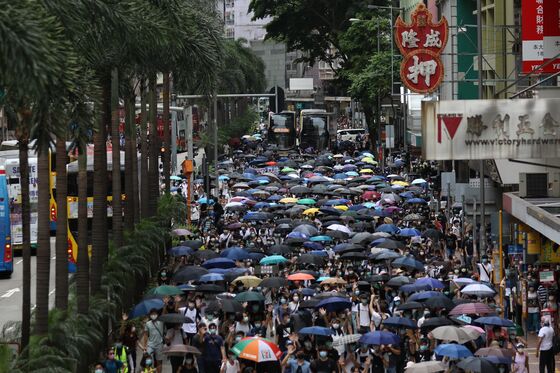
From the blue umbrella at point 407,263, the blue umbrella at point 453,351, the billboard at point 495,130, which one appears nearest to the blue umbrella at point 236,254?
the blue umbrella at point 407,263

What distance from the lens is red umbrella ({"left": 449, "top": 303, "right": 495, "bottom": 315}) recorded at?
24.9 metres

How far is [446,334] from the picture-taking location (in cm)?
2247

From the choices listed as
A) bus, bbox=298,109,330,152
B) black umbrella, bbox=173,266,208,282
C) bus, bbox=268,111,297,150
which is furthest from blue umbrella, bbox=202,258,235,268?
bus, bbox=268,111,297,150

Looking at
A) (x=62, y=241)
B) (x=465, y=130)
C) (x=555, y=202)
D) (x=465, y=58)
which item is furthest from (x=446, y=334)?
(x=465, y=58)

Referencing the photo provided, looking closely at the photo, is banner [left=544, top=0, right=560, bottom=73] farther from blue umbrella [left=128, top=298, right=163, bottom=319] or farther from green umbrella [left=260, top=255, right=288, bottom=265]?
blue umbrella [left=128, top=298, right=163, bottom=319]

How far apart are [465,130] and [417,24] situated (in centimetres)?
2507

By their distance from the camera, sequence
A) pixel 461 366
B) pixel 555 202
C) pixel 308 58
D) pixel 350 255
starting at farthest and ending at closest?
pixel 308 58, pixel 350 255, pixel 555 202, pixel 461 366

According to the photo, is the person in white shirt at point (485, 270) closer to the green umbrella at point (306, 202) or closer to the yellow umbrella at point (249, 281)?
the yellow umbrella at point (249, 281)

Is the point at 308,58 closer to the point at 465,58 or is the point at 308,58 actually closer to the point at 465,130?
the point at 465,58

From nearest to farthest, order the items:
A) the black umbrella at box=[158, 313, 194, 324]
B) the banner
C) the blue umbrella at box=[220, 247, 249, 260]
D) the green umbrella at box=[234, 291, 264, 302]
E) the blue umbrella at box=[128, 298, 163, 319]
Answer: the black umbrella at box=[158, 313, 194, 324] → the blue umbrella at box=[128, 298, 163, 319] → the green umbrella at box=[234, 291, 264, 302] → the banner → the blue umbrella at box=[220, 247, 249, 260]

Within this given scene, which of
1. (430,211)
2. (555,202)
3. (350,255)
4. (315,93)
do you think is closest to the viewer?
(555,202)

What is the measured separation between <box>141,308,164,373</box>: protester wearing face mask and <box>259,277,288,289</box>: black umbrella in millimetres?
3924

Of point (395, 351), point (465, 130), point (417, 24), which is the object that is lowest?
point (395, 351)

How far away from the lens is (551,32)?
31.9 metres
